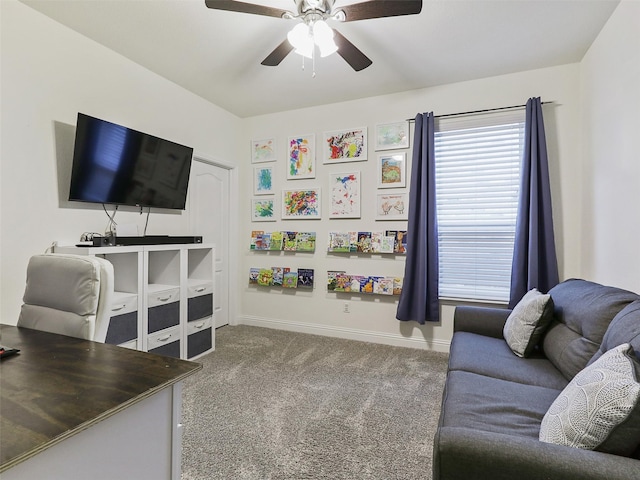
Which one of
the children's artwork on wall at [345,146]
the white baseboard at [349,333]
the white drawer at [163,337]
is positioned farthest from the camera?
the children's artwork on wall at [345,146]

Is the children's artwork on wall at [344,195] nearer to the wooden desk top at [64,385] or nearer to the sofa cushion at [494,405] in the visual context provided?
the sofa cushion at [494,405]

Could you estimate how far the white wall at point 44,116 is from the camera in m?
2.12


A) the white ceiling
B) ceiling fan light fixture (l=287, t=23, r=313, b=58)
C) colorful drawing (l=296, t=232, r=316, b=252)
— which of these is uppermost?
the white ceiling

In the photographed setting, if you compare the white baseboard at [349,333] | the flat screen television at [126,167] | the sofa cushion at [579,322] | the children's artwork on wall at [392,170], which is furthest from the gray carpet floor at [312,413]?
the children's artwork on wall at [392,170]

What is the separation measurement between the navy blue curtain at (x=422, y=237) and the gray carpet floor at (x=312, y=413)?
463 millimetres

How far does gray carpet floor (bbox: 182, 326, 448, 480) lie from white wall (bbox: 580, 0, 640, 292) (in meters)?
1.46

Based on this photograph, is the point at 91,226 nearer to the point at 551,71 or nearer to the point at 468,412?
the point at 468,412

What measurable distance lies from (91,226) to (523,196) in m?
3.59

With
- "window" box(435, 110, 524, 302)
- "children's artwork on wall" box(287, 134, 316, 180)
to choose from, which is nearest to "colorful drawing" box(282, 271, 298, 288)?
"children's artwork on wall" box(287, 134, 316, 180)

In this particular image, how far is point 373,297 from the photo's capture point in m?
3.54

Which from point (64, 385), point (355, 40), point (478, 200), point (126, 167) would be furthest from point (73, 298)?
point (478, 200)

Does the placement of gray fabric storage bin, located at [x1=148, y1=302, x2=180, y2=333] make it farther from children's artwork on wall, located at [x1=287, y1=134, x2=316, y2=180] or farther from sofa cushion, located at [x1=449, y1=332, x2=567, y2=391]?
sofa cushion, located at [x1=449, y1=332, x2=567, y2=391]

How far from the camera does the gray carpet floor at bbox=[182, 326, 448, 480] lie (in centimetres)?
162

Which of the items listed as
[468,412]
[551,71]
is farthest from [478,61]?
[468,412]
